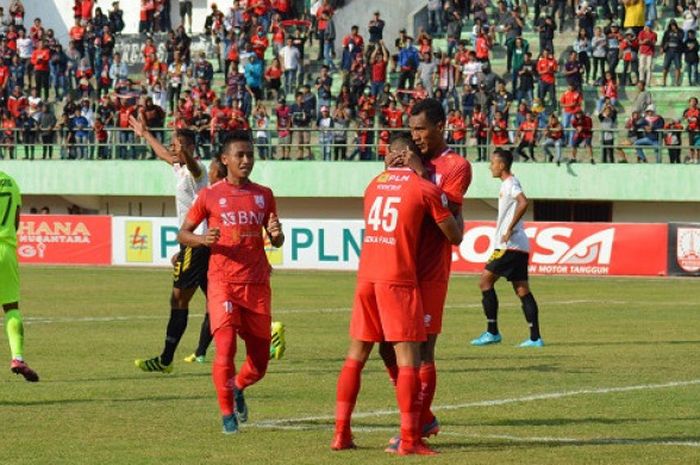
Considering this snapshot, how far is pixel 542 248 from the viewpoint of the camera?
3844cm

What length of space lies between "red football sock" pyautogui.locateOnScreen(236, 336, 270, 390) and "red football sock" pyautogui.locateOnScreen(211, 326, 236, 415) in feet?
0.98

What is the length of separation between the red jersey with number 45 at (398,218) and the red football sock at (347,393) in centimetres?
61

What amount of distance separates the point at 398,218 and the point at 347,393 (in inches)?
47.1

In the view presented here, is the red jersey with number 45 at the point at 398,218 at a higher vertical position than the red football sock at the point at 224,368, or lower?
higher

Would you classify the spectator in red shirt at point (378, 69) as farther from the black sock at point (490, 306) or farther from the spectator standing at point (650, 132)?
the black sock at point (490, 306)

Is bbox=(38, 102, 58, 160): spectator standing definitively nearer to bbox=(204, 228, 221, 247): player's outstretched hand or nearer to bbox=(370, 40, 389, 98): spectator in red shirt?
bbox=(370, 40, 389, 98): spectator in red shirt

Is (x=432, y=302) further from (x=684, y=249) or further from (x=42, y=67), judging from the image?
(x=42, y=67)

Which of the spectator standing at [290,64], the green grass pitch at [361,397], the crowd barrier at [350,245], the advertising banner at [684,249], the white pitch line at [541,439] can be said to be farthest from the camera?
the spectator standing at [290,64]

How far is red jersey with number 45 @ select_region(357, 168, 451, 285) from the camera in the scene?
10.3 meters

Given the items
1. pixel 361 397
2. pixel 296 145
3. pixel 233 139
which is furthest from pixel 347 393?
pixel 296 145

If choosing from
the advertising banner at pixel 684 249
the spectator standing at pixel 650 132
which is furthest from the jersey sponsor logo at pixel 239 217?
the spectator standing at pixel 650 132

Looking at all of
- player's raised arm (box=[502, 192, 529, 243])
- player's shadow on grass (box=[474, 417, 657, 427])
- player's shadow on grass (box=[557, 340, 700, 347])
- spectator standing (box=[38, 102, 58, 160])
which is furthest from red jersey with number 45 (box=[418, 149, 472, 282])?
spectator standing (box=[38, 102, 58, 160])

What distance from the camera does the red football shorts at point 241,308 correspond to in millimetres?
11367

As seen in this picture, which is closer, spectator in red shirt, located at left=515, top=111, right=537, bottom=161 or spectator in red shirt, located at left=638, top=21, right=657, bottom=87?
spectator in red shirt, located at left=515, top=111, right=537, bottom=161
